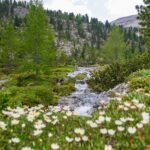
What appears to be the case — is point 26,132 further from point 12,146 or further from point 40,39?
point 40,39

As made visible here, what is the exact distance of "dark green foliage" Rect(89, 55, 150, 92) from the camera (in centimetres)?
2788

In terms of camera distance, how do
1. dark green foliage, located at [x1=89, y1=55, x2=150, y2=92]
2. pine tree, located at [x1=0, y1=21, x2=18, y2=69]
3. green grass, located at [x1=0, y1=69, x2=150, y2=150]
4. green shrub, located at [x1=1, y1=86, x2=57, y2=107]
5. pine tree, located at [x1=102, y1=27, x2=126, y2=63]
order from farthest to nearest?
pine tree, located at [x1=102, y1=27, x2=126, y2=63] < pine tree, located at [x1=0, y1=21, x2=18, y2=69] < dark green foliage, located at [x1=89, y1=55, x2=150, y2=92] < green shrub, located at [x1=1, y1=86, x2=57, y2=107] < green grass, located at [x1=0, y1=69, x2=150, y2=150]

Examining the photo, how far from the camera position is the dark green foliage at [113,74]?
27.9m

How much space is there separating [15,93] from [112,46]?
3013 inches

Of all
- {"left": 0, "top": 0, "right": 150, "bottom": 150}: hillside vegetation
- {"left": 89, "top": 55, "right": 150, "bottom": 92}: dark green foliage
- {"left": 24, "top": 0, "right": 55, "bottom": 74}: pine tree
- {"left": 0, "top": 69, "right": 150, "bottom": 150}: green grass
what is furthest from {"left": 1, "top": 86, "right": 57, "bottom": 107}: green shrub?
{"left": 24, "top": 0, "right": 55, "bottom": 74}: pine tree

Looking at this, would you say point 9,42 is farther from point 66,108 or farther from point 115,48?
point 66,108

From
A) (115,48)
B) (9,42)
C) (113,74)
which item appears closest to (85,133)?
(113,74)

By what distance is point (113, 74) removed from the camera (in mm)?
29188

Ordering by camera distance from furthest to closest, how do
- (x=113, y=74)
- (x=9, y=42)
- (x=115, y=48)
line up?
(x=115, y=48) < (x=9, y=42) < (x=113, y=74)

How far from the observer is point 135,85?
1786 centimetres

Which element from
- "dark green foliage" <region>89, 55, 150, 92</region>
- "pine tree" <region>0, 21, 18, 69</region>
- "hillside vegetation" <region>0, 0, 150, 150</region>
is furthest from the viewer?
"pine tree" <region>0, 21, 18, 69</region>

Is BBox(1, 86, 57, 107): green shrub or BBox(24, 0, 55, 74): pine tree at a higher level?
BBox(24, 0, 55, 74): pine tree

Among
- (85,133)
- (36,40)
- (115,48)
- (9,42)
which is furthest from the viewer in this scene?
(115,48)

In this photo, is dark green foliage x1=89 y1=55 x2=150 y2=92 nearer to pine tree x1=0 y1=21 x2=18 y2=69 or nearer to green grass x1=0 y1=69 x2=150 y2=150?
green grass x1=0 y1=69 x2=150 y2=150
